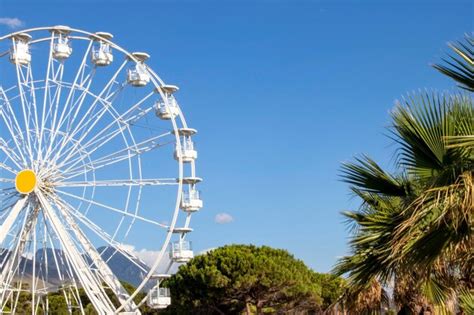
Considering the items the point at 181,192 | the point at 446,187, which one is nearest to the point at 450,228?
the point at 446,187

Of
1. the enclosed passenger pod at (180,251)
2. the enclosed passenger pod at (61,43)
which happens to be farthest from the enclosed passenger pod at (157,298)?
the enclosed passenger pod at (61,43)

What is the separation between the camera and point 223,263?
40.7 m

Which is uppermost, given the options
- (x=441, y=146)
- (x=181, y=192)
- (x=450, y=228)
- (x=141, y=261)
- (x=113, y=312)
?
(x=181, y=192)

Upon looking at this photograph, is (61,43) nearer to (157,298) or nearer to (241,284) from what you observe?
(157,298)

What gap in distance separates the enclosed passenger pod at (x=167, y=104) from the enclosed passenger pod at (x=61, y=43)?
12.2 feet

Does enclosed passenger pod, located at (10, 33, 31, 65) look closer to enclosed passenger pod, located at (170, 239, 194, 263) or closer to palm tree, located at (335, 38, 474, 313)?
enclosed passenger pod, located at (170, 239, 194, 263)

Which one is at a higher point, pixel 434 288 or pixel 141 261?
pixel 141 261

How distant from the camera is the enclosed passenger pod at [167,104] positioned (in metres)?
30.0

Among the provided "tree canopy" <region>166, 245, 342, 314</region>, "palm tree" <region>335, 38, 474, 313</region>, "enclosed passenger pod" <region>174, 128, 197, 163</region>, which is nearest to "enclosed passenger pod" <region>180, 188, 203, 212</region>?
"enclosed passenger pod" <region>174, 128, 197, 163</region>

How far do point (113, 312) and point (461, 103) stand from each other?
2194cm

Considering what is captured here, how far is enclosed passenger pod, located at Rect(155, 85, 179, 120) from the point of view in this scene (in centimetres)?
2998

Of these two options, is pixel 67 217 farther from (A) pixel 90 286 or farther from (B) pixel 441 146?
(B) pixel 441 146

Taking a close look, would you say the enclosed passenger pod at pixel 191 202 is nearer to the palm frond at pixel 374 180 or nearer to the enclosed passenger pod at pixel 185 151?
the enclosed passenger pod at pixel 185 151

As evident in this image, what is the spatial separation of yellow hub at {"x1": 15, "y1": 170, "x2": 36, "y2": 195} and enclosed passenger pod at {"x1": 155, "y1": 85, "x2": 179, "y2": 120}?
546 centimetres
